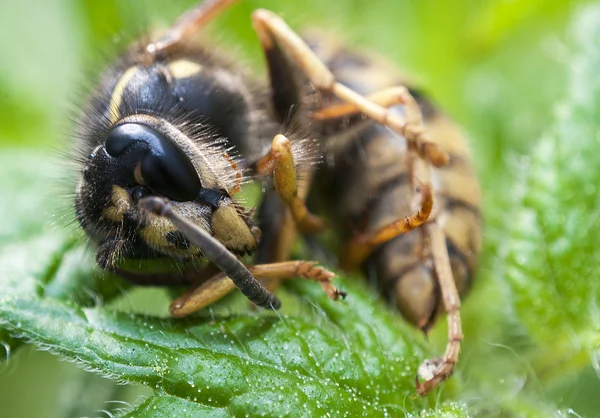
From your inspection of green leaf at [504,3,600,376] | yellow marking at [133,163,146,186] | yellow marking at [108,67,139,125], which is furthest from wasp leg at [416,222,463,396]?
yellow marking at [108,67,139,125]

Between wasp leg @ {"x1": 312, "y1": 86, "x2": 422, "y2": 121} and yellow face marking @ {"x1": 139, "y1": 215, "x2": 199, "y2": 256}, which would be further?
wasp leg @ {"x1": 312, "y1": 86, "x2": 422, "y2": 121}

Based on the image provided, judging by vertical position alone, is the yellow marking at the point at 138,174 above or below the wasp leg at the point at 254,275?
above

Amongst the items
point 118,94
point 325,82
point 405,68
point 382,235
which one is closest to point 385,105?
point 325,82

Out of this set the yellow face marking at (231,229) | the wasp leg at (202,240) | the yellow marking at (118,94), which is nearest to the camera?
the wasp leg at (202,240)

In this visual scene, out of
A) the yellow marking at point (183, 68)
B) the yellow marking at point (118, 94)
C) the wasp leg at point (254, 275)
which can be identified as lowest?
the wasp leg at point (254, 275)

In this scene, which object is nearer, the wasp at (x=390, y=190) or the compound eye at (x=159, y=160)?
the compound eye at (x=159, y=160)

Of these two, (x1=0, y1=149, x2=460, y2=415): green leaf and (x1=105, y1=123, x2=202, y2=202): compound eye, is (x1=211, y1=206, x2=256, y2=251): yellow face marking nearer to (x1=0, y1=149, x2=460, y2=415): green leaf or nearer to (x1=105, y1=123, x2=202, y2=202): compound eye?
(x1=105, y1=123, x2=202, y2=202): compound eye

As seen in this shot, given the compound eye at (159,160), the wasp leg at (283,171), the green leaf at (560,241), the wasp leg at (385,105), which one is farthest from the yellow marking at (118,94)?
the green leaf at (560,241)

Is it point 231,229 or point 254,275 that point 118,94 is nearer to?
point 231,229

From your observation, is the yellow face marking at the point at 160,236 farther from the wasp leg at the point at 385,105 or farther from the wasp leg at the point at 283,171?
the wasp leg at the point at 385,105
